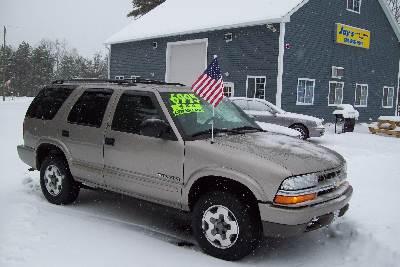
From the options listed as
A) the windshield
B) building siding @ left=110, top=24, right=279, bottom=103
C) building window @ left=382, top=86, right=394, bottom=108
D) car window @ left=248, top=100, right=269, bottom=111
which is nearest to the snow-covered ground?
the windshield

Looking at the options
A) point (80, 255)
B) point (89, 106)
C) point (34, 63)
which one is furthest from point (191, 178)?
point (34, 63)

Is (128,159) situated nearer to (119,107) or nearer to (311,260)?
(119,107)

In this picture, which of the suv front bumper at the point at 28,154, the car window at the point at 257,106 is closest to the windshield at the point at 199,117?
the suv front bumper at the point at 28,154

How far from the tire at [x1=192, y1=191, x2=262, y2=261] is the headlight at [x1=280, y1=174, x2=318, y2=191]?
0.48m

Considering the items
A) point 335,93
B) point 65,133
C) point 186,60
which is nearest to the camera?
point 65,133

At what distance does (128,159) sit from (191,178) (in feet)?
3.33

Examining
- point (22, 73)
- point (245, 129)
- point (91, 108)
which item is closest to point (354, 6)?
point (245, 129)

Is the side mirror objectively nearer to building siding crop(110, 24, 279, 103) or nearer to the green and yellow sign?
the green and yellow sign

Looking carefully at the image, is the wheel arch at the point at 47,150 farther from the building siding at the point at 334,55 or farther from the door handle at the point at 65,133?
the building siding at the point at 334,55

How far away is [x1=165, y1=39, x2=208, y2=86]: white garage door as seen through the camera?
24.0 metres

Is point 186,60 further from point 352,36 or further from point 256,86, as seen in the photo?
point 352,36

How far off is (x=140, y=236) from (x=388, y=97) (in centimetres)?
2644

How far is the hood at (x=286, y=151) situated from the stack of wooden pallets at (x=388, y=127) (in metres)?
14.2

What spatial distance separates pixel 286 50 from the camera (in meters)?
20.1
